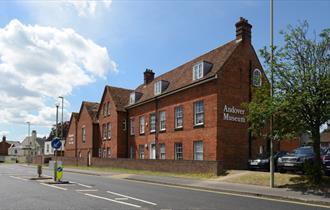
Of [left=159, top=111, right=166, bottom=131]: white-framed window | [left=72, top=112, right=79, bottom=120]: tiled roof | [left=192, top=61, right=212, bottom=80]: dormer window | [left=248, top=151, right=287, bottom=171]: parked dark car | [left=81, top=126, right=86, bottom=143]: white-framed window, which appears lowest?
[left=248, top=151, right=287, bottom=171]: parked dark car

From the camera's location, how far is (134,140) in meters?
39.3

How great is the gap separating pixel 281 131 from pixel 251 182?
143 inches

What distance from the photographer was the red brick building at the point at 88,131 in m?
47.3

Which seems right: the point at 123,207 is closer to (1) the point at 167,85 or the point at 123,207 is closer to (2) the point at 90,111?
(1) the point at 167,85

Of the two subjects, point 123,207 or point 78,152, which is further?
point 78,152

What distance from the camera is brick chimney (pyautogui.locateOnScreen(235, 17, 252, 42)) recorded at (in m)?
29.0

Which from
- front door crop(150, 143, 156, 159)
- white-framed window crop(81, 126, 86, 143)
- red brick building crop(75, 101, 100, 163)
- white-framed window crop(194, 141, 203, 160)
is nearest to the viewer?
white-framed window crop(194, 141, 203, 160)

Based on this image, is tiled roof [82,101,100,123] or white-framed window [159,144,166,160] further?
tiled roof [82,101,100,123]

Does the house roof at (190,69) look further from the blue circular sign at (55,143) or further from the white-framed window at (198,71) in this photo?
the blue circular sign at (55,143)

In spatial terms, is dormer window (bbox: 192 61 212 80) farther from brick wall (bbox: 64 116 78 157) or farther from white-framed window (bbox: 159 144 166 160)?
brick wall (bbox: 64 116 78 157)

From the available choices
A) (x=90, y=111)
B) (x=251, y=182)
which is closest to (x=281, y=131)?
(x=251, y=182)

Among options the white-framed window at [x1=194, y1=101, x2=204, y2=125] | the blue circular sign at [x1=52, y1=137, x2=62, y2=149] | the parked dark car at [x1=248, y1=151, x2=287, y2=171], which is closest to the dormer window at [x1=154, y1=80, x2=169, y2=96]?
the white-framed window at [x1=194, y1=101, x2=204, y2=125]

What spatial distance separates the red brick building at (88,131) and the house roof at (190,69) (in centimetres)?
1082

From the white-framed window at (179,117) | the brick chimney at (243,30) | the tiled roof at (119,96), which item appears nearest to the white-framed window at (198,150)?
the white-framed window at (179,117)
